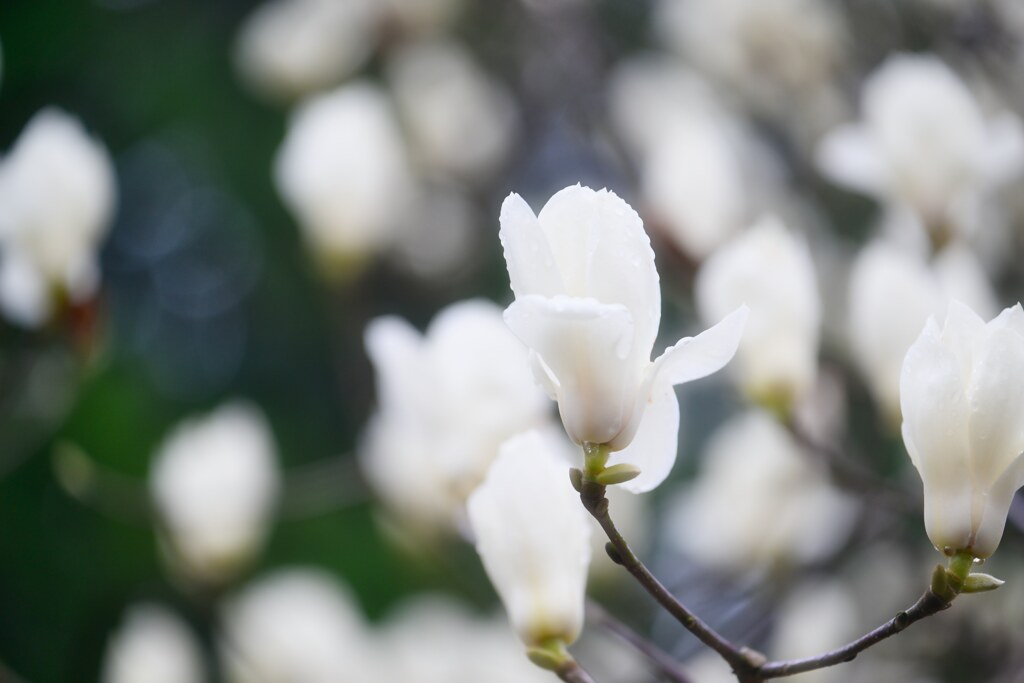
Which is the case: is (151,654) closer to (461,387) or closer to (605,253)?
(461,387)

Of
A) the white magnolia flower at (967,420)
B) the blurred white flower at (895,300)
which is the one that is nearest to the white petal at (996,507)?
the white magnolia flower at (967,420)

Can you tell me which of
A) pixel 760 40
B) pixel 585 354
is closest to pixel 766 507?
pixel 585 354

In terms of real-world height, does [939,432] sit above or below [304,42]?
above

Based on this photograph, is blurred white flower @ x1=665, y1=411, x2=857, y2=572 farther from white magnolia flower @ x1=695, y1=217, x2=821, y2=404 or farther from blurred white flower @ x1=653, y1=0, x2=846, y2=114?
blurred white flower @ x1=653, y1=0, x2=846, y2=114

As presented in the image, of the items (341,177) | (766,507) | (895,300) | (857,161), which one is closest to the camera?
(895,300)

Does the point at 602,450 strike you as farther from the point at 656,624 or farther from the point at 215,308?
the point at 215,308
